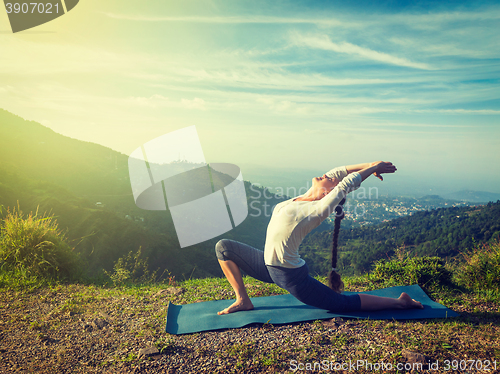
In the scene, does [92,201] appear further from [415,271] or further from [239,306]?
[415,271]

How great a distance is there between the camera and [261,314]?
3.29m

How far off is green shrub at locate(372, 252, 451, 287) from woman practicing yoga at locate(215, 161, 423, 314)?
106cm

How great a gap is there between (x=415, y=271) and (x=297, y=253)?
8.85 ft

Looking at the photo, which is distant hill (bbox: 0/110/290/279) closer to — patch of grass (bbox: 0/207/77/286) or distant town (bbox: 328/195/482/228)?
patch of grass (bbox: 0/207/77/286)

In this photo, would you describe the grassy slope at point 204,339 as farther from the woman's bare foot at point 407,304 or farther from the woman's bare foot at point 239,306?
the woman's bare foot at point 239,306

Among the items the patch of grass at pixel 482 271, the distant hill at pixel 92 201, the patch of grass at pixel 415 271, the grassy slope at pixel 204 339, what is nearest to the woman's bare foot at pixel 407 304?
the grassy slope at pixel 204 339

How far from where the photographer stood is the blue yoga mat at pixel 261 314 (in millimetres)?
3043

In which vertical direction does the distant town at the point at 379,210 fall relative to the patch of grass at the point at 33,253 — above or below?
below

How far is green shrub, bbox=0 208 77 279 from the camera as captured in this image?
4.29m

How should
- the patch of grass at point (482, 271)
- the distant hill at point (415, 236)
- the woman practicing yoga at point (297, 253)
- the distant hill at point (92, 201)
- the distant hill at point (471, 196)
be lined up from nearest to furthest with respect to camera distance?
1. the woman practicing yoga at point (297, 253)
2. the patch of grass at point (482, 271)
3. the distant hill at point (92, 201)
4. the distant hill at point (415, 236)
5. the distant hill at point (471, 196)

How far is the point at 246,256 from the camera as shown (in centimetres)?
321

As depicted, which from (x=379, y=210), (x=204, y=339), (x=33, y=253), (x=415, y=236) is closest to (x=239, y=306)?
(x=204, y=339)

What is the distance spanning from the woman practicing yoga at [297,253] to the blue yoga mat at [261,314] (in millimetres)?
93

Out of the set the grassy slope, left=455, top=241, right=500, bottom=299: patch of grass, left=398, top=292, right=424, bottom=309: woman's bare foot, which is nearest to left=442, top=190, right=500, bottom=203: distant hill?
left=455, top=241, right=500, bottom=299: patch of grass
